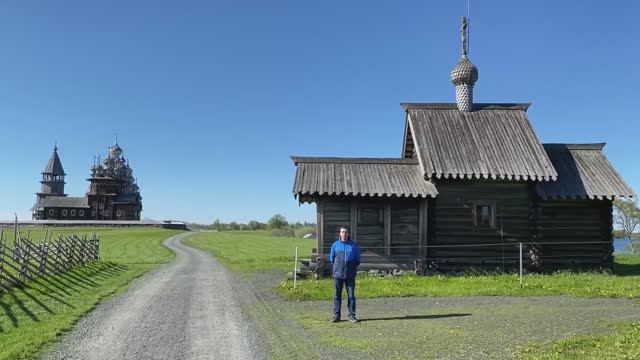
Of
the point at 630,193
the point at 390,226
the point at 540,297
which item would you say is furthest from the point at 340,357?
the point at 630,193

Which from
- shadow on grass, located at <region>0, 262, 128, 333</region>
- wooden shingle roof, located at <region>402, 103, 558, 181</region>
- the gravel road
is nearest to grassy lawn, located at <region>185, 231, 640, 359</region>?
the gravel road

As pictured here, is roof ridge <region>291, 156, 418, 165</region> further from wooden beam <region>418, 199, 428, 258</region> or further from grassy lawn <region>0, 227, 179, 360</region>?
grassy lawn <region>0, 227, 179, 360</region>

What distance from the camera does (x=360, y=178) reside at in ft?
72.9

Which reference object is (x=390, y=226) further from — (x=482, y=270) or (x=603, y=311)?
(x=603, y=311)

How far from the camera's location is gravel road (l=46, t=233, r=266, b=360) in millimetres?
9258

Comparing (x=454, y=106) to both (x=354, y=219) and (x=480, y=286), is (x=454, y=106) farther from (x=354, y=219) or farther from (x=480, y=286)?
(x=480, y=286)

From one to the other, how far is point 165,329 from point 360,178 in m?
12.5

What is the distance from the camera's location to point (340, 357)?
884cm

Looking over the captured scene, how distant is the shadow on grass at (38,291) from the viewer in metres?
12.8

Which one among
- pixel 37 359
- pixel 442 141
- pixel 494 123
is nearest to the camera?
pixel 37 359

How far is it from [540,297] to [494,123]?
11236mm

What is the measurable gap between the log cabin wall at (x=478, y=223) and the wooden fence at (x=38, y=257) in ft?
50.6

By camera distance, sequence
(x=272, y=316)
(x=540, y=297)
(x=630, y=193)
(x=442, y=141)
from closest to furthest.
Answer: (x=272, y=316) < (x=540, y=297) < (x=630, y=193) < (x=442, y=141)

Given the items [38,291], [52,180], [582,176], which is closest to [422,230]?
[582,176]
